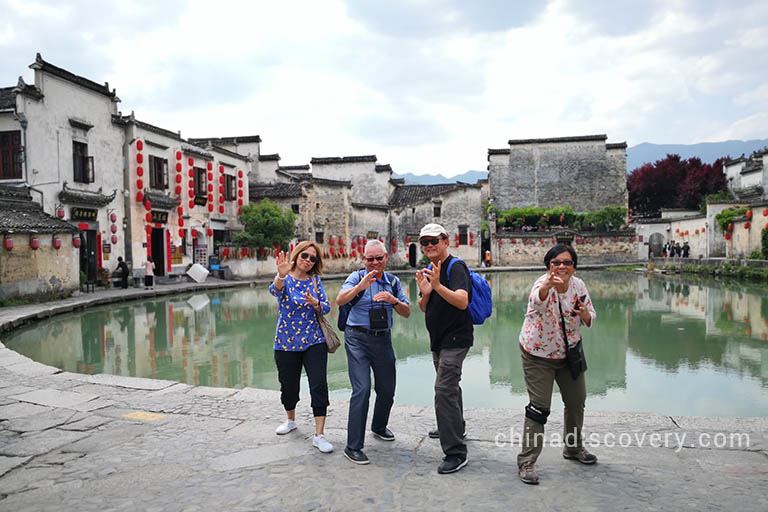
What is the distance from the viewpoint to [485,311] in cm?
335

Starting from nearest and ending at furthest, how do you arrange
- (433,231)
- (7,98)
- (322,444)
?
(433,231) → (322,444) → (7,98)

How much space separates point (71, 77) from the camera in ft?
52.5

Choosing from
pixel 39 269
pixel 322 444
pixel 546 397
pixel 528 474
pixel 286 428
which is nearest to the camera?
pixel 528 474

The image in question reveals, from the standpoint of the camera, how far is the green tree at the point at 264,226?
71.5ft

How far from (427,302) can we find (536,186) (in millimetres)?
35571

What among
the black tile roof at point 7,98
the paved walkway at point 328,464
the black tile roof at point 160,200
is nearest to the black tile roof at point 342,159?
the black tile roof at point 160,200

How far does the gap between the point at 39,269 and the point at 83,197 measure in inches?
151

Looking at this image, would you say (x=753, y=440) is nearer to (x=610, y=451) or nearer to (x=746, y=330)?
(x=610, y=451)

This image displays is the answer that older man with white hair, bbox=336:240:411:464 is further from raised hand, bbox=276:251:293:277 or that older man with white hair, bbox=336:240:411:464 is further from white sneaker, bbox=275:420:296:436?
white sneaker, bbox=275:420:296:436

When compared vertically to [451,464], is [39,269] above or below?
above

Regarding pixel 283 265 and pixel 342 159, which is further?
pixel 342 159

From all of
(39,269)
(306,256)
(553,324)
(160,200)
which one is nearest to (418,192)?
(160,200)

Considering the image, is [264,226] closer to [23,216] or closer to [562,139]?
[23,216]

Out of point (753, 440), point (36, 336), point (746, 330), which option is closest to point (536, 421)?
point (753, 440)
